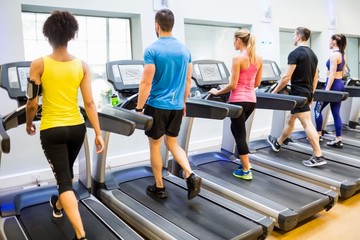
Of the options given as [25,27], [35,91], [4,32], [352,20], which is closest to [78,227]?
[35,91]

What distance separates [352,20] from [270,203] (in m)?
6.15

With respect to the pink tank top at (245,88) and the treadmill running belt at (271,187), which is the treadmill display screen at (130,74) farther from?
the treadmill running belt at (271,187)

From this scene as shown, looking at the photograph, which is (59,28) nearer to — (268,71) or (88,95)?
(88,95)

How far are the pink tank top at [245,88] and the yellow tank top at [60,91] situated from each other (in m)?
1.65

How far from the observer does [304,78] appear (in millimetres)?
3715

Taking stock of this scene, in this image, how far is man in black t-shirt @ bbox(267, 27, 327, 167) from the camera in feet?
11.9

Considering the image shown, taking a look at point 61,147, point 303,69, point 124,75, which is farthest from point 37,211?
point 303,69

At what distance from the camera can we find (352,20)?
7.34 metres

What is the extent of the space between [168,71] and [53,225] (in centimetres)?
142

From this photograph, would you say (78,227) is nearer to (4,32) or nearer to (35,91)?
(35,91)

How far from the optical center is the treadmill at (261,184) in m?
2.75

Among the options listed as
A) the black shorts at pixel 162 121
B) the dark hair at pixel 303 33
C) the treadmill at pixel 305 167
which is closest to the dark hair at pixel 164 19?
the black shorts at pixel 162 121

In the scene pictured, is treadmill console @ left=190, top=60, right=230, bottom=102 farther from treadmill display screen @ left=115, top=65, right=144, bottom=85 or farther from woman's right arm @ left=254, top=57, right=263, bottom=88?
treadmill display screen @ left=115, top=65, right=144, bottom=85

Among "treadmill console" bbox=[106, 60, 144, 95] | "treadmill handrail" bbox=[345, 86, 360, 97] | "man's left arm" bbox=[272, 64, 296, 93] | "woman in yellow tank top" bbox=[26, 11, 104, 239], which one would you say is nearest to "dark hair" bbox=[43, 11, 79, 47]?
"woman in yellow tank top" bbox=[26, 11, 104, 239]
